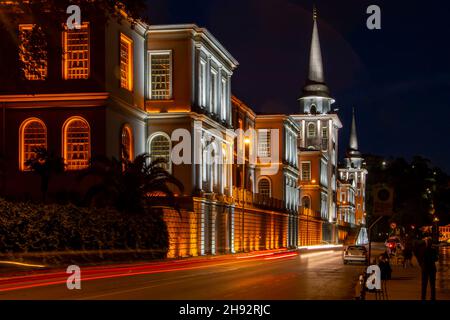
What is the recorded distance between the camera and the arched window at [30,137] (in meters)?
49.9

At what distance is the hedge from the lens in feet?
110

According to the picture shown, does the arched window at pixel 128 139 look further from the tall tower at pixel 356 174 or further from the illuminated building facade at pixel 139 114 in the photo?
the tall tower at pixel 356 174

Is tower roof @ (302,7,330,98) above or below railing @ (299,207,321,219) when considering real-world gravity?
above

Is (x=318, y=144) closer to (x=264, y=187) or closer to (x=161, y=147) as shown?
(x=264, y=187)

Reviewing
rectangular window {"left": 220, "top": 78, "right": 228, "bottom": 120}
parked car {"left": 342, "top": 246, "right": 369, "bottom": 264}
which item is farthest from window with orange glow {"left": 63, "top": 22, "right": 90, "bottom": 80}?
rectangular window {"left": 220, "top": 78, "right": 228, "bottom": 120}

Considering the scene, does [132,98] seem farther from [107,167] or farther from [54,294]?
[54,294]

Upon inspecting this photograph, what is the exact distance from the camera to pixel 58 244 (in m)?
36.3

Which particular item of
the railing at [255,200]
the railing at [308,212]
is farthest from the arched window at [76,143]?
the railing at [308,212]

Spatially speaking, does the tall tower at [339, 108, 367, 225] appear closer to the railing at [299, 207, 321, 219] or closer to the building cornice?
the railing at [299, 207, 321, 219]

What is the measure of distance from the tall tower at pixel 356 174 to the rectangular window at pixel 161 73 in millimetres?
129608

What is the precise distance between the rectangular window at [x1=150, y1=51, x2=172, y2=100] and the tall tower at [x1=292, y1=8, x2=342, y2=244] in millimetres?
60943

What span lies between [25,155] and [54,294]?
29.1 metres

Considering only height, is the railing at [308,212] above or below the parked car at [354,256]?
above
